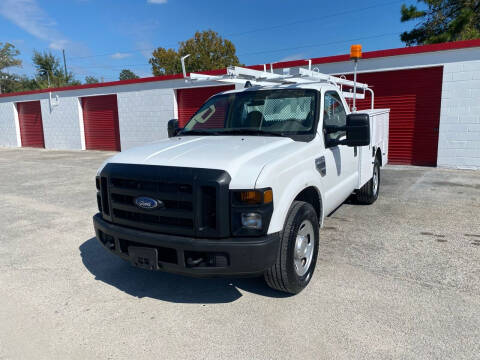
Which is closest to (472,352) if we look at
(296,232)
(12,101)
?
(296,232)

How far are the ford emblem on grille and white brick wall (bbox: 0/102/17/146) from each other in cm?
2339

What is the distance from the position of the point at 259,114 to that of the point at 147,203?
71.0 inches

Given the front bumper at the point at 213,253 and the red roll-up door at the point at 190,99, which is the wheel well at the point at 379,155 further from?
the red roll-up door at the point at 190,99

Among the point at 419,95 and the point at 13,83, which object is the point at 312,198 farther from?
the point at 13,83

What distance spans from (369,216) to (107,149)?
49.8 ft

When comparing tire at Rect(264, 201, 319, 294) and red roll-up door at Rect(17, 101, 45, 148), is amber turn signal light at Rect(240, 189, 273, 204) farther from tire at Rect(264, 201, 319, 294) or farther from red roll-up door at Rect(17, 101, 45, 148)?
red roll-up door at Rect(17, 101, 45, 148)

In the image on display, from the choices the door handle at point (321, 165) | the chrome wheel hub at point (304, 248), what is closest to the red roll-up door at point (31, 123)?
the door handle at point (321, 165)

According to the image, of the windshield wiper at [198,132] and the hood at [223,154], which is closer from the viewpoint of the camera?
the hood at [223,154]

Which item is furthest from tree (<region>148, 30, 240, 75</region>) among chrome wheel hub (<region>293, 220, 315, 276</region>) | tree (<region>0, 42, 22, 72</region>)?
chrome wheel hub (<region>293, 220, 315, 276</region>)

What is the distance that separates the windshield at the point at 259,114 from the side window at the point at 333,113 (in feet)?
0.77

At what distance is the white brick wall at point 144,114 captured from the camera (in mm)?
15641

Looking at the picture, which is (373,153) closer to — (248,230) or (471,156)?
(248,230)

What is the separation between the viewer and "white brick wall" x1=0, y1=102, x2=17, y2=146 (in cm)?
2262

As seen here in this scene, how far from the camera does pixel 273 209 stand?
9.53 ft
